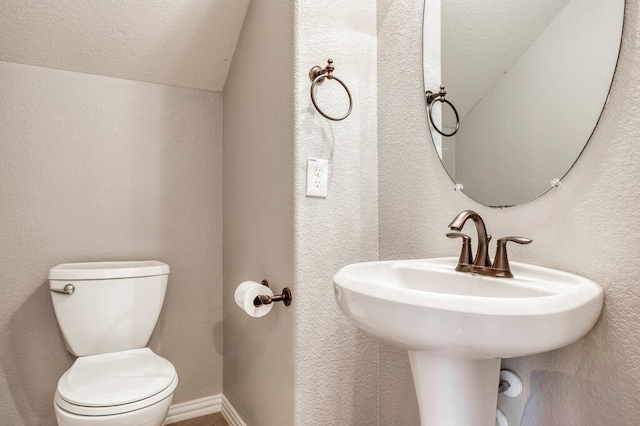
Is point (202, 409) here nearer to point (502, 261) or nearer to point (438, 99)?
point (502, 261)

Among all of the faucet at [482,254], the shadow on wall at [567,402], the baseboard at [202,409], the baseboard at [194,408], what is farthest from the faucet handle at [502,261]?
the baseboard at [194,408]

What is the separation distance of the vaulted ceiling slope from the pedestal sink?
1377mm

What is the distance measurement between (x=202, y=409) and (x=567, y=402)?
1717mm

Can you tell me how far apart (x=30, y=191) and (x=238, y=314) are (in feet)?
3.56

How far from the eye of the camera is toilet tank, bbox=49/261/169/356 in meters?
1.53

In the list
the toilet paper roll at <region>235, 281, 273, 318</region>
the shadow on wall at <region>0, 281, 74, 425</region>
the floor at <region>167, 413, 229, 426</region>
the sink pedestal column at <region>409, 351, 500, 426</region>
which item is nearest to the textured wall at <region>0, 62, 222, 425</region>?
the shadow on wall at <region>0, 281, 74, 425</region>

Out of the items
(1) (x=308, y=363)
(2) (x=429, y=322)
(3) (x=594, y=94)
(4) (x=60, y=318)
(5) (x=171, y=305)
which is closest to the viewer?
(2) (x=429, y=322)

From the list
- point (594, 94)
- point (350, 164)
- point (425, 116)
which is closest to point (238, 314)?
point (350, 164)

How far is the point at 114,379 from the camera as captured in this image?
132 cm

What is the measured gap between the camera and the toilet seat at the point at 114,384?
116 centimetres

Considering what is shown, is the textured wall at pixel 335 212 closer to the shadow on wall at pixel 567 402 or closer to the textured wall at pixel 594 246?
the textured wall at pixel 594 246

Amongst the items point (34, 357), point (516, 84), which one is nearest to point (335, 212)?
point (516, 84)

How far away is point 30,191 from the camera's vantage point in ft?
5.52

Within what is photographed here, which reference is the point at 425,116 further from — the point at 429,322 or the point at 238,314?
the point at 238,314
